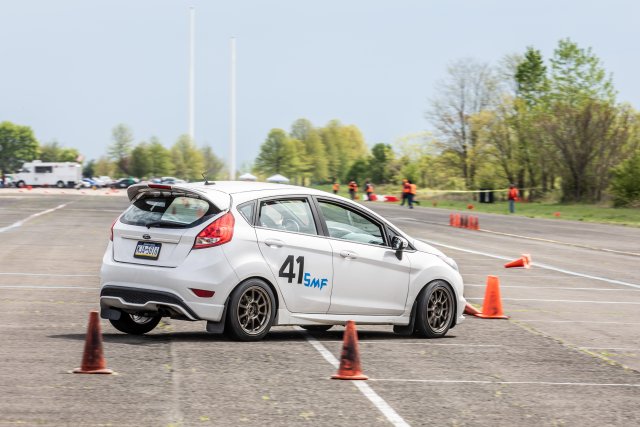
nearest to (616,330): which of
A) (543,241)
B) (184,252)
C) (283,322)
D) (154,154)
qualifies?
(283,322)

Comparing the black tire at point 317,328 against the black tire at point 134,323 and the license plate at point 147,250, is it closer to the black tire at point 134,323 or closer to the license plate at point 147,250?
the black tire at point 134,323

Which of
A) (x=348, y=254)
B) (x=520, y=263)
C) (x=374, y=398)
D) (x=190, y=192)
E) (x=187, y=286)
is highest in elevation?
(x=190, y=192)

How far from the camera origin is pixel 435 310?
12219 millimetres

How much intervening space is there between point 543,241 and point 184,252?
991 inches

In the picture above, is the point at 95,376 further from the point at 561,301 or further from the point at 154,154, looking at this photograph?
the point at 154,154

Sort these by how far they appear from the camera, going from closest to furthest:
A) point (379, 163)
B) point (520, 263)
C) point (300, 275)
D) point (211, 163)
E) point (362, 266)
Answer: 1. point (300, 275)
2. point (362, 266)
3. point (520, 263)
4. point (379, 163)
5. point (211, 163)

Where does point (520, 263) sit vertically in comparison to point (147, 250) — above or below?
below

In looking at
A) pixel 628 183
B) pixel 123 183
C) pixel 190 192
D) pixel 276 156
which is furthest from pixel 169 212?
pixel 276 156

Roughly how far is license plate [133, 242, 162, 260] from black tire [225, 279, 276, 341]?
2.78ft

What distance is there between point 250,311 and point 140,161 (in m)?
178

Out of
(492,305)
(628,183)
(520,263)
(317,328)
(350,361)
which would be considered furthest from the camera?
(628,183)

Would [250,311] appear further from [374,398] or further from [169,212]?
[374,398]

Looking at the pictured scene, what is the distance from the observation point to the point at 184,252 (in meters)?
10.6

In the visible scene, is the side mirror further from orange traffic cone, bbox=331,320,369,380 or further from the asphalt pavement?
orange traffic cone, bbox=331,320,369,380
